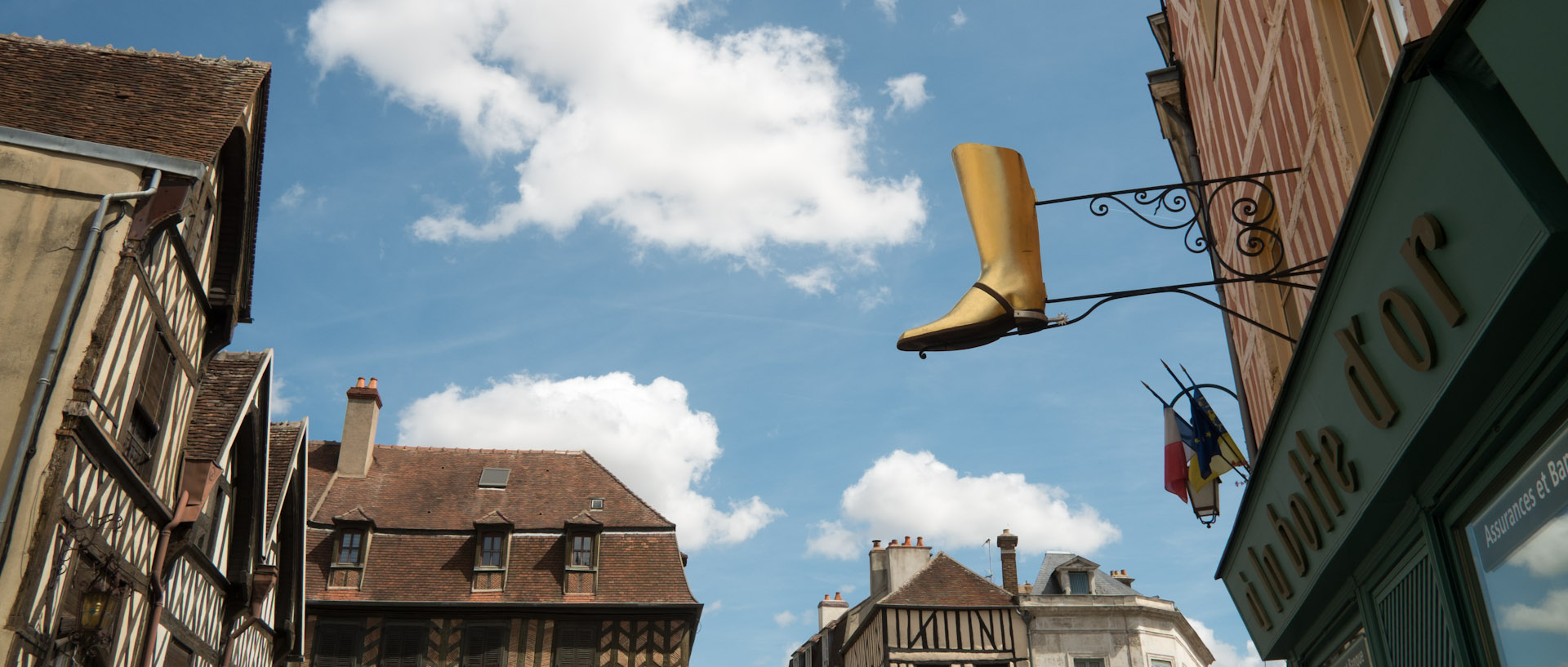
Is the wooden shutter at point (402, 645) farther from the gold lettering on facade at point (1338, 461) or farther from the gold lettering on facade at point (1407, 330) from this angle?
the gold lettering on facade at point (1407, 330)

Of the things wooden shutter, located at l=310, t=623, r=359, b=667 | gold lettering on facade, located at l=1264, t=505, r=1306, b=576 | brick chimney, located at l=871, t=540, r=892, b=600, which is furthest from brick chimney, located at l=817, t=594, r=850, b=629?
gold lettering on facade, located at l=1264, t=505, r=1306, b=576

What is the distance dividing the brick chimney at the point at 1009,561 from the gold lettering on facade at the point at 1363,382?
2323 cm

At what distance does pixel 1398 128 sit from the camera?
2.88 m

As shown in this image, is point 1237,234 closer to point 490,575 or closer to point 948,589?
point 490,575

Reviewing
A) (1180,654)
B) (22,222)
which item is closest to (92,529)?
(22,222)

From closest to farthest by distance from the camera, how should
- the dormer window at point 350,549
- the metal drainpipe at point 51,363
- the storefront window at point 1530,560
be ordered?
the storefront window at point 1530,560, the metal drainpipe at point 51,363, the dormer window at point 350,549

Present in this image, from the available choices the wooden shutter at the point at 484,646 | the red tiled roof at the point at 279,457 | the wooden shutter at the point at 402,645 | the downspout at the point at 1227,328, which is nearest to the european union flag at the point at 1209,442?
the downspout at the point at 1227,328

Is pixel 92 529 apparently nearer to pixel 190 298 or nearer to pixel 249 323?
pixel 190 298

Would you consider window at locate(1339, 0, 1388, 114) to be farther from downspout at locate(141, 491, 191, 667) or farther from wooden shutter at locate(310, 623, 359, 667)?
wooden shutter at locate(310, 623, 359, 667)

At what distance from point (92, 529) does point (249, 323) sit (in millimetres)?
3800

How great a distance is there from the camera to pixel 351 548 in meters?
21.1

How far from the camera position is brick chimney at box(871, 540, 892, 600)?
2853 cm

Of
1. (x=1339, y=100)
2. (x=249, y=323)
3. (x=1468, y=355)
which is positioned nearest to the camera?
(x=1468, y=355)

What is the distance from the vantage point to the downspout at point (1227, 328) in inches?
327
